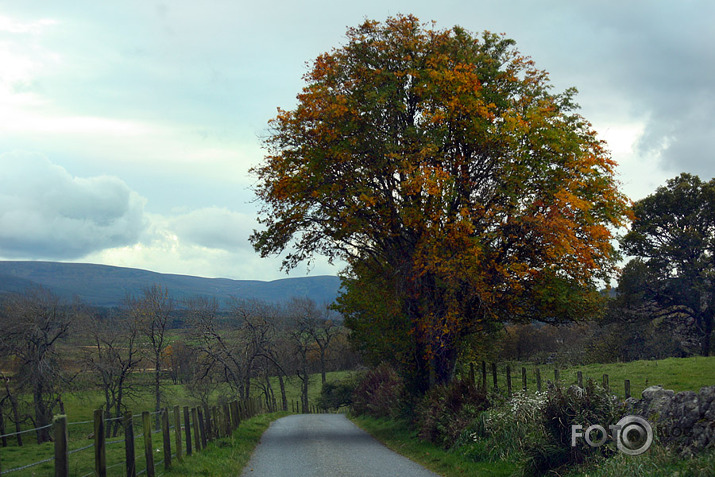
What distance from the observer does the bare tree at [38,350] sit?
42344 mm

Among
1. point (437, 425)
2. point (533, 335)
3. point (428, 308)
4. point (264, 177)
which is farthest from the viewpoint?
point (533, 335)

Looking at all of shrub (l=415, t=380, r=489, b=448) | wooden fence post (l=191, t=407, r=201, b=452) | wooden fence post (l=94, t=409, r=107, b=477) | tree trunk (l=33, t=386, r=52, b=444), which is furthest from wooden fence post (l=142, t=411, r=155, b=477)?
tree trunk (l=33, t=386, r=52, b=444)

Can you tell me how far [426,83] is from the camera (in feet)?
68.2

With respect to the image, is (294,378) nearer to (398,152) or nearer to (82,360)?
(82,360)

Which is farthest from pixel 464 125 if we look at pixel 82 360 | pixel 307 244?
pixel 82 360

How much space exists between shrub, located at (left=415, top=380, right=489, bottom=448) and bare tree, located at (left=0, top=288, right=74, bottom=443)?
33127mm

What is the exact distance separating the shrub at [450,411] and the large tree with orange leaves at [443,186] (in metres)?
2.62

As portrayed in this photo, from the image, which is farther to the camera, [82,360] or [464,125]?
[82,360]

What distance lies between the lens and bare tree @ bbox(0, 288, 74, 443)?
139ft

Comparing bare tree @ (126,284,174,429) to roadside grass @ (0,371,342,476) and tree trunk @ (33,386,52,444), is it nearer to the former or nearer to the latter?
roadside grass @ (0,371,342,476)

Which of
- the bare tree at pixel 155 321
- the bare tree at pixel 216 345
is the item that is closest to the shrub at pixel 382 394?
the bare tree at pixel 216 345

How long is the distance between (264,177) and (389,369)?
1662 cm

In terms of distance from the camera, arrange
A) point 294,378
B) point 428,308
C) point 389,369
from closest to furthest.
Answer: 1. point 428,308
2. point 389,369
3. point 294,378

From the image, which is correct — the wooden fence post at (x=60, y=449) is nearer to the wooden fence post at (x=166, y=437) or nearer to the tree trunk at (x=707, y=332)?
the wooden fence post at (x=166, y=437)
